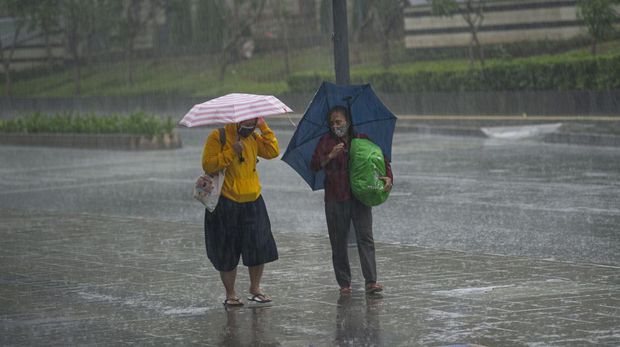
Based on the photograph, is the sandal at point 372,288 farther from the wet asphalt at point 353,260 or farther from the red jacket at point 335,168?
the red jacket at point 335,168

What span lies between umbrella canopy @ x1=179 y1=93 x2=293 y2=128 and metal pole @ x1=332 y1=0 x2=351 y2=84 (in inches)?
108

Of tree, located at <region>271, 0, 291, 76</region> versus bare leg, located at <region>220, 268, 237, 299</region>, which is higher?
tree, located at <region>271, 0, 291, 76</region>

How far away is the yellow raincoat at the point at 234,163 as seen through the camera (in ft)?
31.2

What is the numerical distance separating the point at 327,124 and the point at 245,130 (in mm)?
680

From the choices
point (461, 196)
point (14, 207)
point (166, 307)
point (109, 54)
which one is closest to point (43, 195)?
point (14, 207)

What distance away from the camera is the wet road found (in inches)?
520

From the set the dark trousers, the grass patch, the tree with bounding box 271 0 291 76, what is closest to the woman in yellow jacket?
the dark trousers

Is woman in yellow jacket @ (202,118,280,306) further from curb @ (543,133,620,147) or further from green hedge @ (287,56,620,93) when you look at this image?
green hedge @ (287,56,620,93)

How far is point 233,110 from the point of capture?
371 inches

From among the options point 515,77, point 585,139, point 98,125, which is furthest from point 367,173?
point 515,77

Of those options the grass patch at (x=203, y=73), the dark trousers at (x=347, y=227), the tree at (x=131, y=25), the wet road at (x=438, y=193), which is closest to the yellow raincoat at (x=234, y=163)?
the dark trousers at (x=347, y=227)

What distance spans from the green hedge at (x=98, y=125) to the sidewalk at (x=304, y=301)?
51.2ft

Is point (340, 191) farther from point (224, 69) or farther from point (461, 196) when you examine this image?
point (224, 69)

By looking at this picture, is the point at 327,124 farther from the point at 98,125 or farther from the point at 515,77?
the point at 515,77
